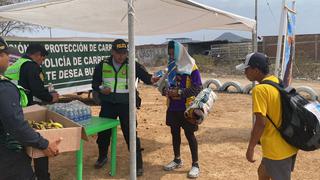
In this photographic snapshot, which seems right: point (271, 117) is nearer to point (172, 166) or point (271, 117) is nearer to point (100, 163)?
point (172, 166)

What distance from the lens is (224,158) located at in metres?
6.20

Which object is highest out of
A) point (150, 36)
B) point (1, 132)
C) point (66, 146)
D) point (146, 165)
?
point (150, 36)

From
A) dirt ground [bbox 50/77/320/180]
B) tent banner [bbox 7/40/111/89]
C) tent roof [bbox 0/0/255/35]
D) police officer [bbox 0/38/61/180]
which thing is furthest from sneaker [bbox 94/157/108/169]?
tent banner [bbox 7/40/111/89]

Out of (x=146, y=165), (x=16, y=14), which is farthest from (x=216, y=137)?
(x=16, y=14)

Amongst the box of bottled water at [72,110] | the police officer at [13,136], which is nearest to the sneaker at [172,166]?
the box of bottled water at [72,110]

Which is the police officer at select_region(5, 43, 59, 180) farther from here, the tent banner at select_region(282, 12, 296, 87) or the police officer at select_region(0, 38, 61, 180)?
the tent banner at select_region(282, 12, 296, 87)

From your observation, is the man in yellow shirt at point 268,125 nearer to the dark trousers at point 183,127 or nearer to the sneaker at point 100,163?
the dark trousers at point 183,127

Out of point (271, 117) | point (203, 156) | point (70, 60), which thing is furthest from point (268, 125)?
point (70, 60)

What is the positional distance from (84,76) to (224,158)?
5891 millimetres

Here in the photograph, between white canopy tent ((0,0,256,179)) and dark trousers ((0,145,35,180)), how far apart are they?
1.21m

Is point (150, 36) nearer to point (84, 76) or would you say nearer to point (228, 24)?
point (228, 24)

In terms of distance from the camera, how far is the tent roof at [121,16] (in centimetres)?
511

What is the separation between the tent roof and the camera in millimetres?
5113

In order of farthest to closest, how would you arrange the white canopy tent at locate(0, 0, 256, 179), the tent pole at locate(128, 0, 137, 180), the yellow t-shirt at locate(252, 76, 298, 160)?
the white canopy tent at locate(0, 0, 256, 179) → the tent pole at locate(128, 0, 137, 180) → the yellow t-shirt at locate(252, 76, 298, 160)
